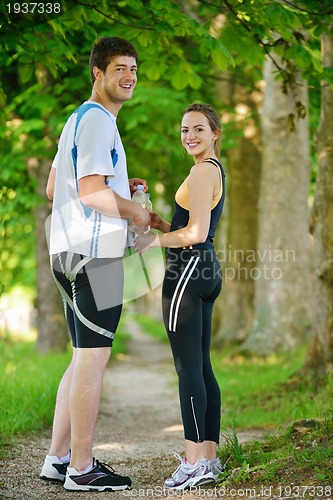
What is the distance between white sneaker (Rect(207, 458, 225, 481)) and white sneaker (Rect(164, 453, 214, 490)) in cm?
5

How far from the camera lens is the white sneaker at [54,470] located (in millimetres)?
4102

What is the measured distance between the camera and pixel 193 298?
13.1ft

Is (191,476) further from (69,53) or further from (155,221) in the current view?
(69,53)

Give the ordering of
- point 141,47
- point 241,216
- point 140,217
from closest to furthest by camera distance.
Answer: point 140,217, point 141,47, point 241,216

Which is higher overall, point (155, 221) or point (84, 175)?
point (84, 175)

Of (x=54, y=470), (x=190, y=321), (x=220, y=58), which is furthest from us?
(x=220, y=58)

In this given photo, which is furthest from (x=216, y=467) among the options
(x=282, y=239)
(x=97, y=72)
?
(x=282, y=239)

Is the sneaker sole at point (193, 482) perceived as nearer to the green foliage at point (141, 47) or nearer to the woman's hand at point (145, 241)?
the woman's hand at point (145, 241)

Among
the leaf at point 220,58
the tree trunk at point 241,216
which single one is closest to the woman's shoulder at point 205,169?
the leaf at point 220,58

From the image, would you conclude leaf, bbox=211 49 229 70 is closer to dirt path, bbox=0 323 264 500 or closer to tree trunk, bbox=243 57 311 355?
dirt path, bbox=0 323 264 500

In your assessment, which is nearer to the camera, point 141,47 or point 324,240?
point 141,47

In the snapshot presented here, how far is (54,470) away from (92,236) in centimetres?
140

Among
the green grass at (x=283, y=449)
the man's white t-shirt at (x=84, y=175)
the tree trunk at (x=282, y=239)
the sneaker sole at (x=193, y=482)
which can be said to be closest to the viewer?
the green grass at (x=283, y=449)

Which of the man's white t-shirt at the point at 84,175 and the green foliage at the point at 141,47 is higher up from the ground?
the green foliage at the point at 141,47
